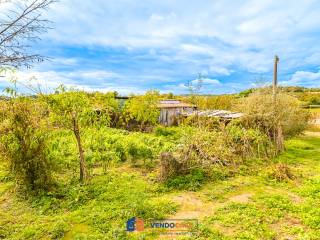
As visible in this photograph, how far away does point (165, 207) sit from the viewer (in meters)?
7.18

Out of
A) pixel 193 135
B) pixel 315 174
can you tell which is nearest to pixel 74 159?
pixel 193 135

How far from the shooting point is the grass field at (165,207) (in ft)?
19.8

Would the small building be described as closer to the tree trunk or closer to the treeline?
the treeline

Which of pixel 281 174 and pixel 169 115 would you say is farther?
pixel 169 115

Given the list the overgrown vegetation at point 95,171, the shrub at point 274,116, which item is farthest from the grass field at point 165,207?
the shrub at point 274,116

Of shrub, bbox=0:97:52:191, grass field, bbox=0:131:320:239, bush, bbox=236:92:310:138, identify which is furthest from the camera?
bush, bbox=236:92:310:138

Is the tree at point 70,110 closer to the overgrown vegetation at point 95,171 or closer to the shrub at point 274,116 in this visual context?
the overgrown vegetation at point 95,171

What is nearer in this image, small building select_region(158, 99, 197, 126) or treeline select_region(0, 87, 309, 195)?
treeline select_region(0, 87, 309, 195)

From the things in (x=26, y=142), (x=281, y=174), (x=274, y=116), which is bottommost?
(x=281, y=174)

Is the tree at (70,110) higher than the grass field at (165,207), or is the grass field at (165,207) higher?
Result: the tree at (70,110)

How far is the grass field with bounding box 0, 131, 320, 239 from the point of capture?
6.04m

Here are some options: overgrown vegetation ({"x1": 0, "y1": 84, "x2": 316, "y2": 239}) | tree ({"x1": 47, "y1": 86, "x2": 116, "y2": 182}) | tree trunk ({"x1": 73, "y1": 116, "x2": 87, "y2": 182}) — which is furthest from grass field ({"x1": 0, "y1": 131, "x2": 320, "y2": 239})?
tree ({"x1": 47, "y1": 86, "x2": 116, "y2": 182})

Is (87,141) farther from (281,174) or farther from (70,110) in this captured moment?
(281,174)

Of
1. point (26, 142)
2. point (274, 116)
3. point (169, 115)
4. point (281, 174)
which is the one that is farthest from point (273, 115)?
point (26, 142)
